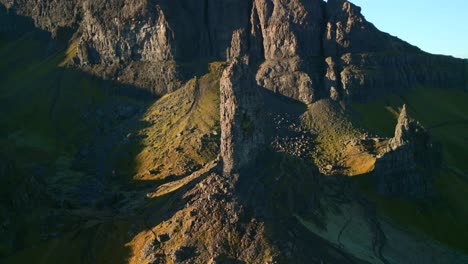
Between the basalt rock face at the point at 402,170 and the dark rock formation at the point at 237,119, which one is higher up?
the dark rock formation at the point at 237,119

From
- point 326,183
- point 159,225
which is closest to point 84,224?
point 159,225

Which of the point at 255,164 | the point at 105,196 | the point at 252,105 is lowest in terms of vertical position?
the point at 105,196

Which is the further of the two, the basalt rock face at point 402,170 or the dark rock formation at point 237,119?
the basalt rock face at point 402,170

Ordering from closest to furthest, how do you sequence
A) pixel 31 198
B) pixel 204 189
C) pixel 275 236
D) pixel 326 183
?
pixel 275 236 < pixel 204 189 < pixel 31 198 < pixel 326 183

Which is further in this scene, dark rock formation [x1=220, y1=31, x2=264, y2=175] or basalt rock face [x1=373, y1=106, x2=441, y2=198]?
basalt rock face [x1=373, y1=106, x2=441, y2=198]

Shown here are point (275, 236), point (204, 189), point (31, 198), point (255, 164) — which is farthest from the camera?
point (31, 198)

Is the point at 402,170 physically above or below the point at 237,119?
below

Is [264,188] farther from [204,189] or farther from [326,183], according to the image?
[326,183]

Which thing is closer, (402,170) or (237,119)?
(237,119)

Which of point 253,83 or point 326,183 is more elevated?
point 253,83

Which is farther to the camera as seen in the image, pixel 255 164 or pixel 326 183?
pixel 326 183

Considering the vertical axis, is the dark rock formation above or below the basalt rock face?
above
